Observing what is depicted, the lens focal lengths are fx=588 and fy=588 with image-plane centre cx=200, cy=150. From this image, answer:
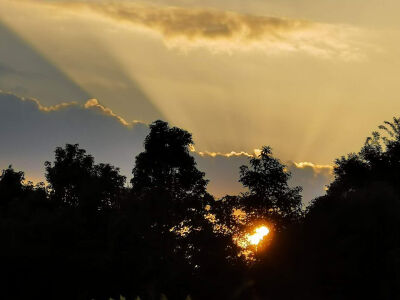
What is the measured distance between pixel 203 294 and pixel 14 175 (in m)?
59.8

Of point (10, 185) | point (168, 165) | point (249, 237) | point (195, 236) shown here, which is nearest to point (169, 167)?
point (168, 165)

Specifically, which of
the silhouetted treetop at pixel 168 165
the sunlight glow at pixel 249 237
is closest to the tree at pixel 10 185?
the silhouetted treetop at pixel 168 165

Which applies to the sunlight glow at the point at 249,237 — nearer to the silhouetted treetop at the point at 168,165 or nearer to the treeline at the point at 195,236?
the treeline at the point at 195,236

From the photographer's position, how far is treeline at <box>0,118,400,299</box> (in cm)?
2816

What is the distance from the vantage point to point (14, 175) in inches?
3595

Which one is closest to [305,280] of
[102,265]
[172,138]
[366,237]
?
[366,237]

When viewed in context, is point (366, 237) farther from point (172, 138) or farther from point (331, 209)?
point (172, 138)

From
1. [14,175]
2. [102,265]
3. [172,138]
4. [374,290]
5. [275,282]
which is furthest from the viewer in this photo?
[14,175]

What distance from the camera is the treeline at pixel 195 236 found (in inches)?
1109

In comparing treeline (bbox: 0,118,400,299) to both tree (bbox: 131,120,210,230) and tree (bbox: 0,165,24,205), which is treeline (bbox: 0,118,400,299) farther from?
tree (bbox: 0,165,24,205)

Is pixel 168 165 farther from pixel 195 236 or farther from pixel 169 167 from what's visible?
pixel 195 236

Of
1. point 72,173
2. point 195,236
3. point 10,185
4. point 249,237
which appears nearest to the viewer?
point 249,237

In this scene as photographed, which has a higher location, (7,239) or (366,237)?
(7,239)

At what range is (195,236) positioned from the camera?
55.8 m
